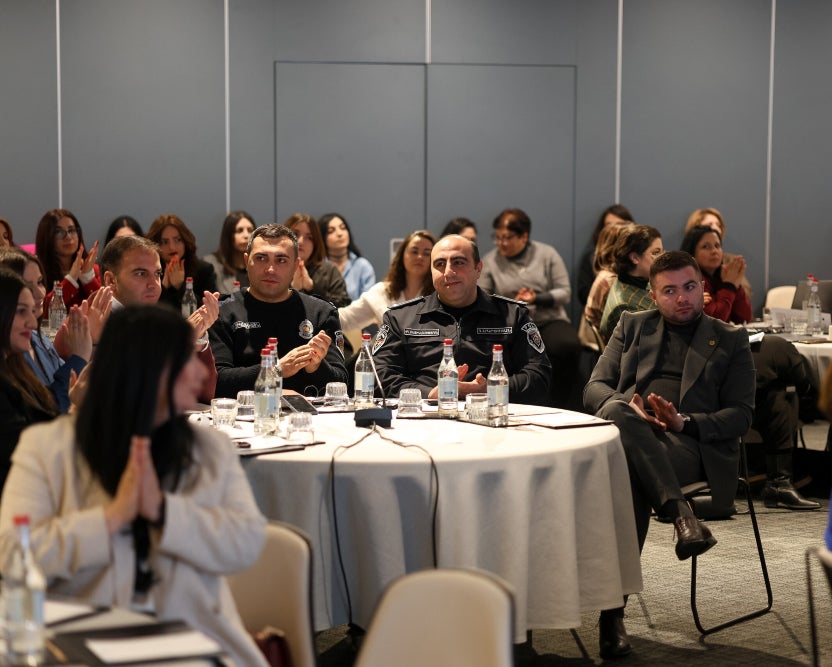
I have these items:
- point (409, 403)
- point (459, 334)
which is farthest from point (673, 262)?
point (409, 403)

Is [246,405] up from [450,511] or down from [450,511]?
up

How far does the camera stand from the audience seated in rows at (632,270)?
6363mm

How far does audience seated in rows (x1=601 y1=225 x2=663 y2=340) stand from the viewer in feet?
20.9

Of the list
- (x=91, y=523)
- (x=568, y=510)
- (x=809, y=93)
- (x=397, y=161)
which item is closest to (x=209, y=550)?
(x=91, y=523)

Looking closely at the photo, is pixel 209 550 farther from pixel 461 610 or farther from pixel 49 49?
pixel 49 49

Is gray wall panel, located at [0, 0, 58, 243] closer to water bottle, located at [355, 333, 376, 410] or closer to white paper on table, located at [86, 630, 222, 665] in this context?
water bottle, located at [355, 333, 376, 410]

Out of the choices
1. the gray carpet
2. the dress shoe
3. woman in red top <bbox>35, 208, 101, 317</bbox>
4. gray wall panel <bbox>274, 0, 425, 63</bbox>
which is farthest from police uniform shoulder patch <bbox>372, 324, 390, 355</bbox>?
gray wall panel <bbox>274, 0, 425, 63</bbox>

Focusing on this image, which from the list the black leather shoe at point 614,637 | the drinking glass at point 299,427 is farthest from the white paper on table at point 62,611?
the black leather shoe at point 614,637

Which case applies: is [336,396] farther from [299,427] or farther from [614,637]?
[614,637]

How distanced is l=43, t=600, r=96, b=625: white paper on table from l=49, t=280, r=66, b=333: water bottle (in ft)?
13.7

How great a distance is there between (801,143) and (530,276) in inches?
113

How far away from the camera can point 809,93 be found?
10156mm

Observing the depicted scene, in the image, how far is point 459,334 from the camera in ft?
16.8

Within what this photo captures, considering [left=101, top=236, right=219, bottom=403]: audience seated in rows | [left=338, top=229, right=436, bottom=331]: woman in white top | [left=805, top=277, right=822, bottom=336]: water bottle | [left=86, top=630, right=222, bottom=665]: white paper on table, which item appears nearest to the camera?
[left=86, top=630, right=222, bottom=665]: white paper on table
